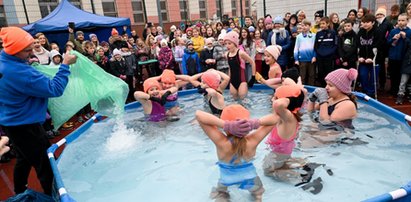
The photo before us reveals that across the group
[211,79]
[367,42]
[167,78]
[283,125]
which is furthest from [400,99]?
[167,78]

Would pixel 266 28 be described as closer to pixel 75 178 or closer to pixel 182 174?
pixel 182 174

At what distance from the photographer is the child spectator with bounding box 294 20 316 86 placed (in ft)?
21.6

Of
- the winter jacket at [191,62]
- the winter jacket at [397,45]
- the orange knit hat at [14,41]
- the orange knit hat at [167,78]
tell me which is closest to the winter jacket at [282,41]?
the winter jacket at [191,62]

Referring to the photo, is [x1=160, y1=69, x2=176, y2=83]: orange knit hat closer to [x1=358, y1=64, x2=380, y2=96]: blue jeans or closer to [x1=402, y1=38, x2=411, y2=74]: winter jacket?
[x1=358, y1=64, x2=380, y2=96]: blue jeans

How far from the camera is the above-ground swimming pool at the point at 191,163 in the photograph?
3.22 metres

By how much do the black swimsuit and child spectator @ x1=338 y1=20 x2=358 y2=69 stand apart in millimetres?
2195

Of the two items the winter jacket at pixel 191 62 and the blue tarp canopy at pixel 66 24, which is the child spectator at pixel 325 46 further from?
the blue tarp canopy at pixel 66 24

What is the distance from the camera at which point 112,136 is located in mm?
5066

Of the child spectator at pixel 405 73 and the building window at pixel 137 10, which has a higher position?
the building window at pixel 137 10

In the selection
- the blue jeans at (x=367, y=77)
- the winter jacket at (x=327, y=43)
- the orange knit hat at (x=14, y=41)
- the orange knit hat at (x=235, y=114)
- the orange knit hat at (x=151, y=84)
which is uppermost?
the orange knit hat at (x=14, y=41)

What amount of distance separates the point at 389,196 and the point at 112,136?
4.06 meters

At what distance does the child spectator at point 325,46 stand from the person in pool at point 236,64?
1640 mm

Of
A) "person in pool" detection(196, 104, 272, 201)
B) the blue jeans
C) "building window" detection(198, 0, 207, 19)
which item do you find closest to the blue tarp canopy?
the blue jeans

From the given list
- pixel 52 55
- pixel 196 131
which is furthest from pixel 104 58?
pixel 196 131
